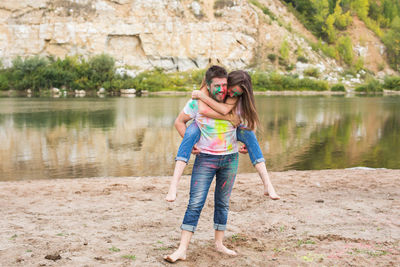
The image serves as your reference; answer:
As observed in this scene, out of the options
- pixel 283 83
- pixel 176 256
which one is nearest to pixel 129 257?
pixel 176 256

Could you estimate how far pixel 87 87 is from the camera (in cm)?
7119

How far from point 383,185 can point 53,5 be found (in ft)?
253

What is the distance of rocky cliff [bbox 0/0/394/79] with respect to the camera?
75.6 m

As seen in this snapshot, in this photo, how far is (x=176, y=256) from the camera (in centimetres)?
435

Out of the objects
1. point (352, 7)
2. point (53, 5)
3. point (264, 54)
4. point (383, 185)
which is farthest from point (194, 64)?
point (383, 185)

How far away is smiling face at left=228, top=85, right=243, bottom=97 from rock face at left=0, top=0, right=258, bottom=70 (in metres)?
76.4

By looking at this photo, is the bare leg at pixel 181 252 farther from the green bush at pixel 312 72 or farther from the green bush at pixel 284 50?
the green bush at pixel 284 50

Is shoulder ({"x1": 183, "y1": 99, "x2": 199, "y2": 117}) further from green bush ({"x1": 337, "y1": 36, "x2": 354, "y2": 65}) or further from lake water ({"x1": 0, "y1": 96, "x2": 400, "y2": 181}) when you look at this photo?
green bush ({"x1": 337, "y1": 36, "x2": 354, "y2": 65})

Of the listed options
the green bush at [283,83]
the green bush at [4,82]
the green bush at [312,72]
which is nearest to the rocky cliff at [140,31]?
the green bush at [312,72]

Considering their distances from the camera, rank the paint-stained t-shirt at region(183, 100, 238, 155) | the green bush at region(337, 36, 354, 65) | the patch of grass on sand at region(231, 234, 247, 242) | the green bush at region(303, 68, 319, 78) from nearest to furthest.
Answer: the paint-stained t-shirt at region(183, 100, 238, 155) → the patch of grass on sand at region(231, 234, 247, 242) → the green bush at region(303, 68, 319, 78) → the green bush at region(337, 36, 354, 65)

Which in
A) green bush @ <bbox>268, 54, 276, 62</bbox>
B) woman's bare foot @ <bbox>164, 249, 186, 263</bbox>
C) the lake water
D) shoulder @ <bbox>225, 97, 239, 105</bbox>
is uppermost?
green bush @ <bbox>268, 54, 276, 62</bbox>

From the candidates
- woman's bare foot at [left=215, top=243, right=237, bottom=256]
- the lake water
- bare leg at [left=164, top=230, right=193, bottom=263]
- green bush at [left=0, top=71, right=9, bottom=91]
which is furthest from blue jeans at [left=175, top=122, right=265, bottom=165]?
green bush at [left=0, top=71, right=9, bottom=91]

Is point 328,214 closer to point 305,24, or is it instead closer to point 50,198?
point 50,198

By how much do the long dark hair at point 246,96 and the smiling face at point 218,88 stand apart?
0.07m
